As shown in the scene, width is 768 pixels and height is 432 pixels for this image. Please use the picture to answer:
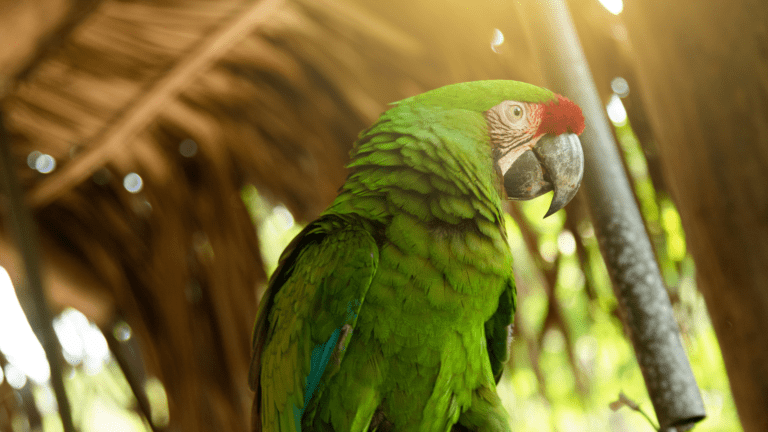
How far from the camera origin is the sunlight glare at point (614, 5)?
80cm

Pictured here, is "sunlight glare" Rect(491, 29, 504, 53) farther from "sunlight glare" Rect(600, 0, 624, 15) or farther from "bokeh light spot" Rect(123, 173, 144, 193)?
"bokeh light spot" Rect(123, 173, 144, 193)

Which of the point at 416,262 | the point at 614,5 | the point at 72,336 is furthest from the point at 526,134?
the point at 72,336

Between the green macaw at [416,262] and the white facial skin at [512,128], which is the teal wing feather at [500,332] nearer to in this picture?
the green macaw at [416,262]

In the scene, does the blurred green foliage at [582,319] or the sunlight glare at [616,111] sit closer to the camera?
the sunlight glare at [616,111]

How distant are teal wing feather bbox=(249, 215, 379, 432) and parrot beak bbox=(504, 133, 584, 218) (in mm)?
225

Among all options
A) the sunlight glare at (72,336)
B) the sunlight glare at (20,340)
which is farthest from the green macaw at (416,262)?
the sunlight glare at (72,336)

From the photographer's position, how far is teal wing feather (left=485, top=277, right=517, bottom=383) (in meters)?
0.73

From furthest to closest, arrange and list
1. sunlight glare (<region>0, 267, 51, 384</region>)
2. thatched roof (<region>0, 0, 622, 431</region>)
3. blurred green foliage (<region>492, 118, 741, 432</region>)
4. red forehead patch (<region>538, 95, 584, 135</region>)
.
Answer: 1. sunlight glare (<region>0, 267, 51, 384</region>)
2. thatched roof (<region>0, 0, 622, 431</region>)
3. blurred green foliage (<region>492, 118, 741, 432</region>)
4. red forehead patch (<region>538, 95, 584, 135</region>)

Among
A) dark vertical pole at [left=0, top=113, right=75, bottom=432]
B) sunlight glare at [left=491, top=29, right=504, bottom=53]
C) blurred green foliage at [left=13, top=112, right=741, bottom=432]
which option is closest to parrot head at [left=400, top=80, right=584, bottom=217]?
blurred green foliage at [left=13, top=112, right=741, bottom=432]

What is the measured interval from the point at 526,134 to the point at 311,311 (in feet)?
1.25

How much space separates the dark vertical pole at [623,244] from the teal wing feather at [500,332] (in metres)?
0.30

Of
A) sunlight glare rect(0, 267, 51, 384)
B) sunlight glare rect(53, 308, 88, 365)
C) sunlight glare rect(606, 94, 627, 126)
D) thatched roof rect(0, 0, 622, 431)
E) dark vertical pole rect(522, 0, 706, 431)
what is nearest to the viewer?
dark vertical pole rect(522, 0, 706, 431)

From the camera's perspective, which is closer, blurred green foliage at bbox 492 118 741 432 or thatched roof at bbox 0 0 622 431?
blurred green foliage at bbox 492 118 741 432

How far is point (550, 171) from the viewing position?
2.12 feet
